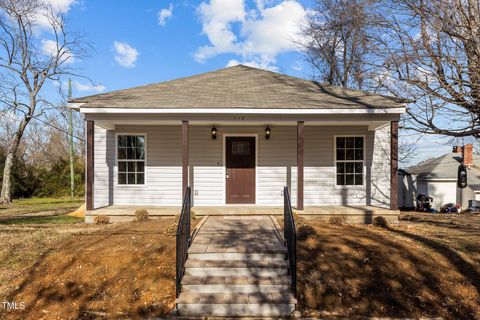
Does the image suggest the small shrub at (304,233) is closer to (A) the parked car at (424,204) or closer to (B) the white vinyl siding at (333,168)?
(B) the white vinyl siding at (333,168)

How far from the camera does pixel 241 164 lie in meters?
9.63

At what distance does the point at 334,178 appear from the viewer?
31.7ft

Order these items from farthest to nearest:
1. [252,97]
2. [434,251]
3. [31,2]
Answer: [31,2], [252,97], [434,251]

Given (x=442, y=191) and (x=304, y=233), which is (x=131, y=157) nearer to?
(x=304, y=233)

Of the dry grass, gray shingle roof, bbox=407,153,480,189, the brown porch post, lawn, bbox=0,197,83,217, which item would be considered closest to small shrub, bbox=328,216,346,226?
the dry grass

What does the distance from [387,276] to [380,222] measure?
130 inches

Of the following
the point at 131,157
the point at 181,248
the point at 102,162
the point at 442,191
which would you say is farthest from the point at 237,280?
the point at 442,191

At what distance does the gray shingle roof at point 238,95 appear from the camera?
8.02 meters

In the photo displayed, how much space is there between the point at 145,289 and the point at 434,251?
497cm

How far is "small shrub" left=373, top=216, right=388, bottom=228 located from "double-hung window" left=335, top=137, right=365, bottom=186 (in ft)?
6.86

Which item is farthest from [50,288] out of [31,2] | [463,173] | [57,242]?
[31,2]

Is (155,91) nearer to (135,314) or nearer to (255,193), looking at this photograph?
(255,193)

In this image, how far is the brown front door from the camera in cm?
961

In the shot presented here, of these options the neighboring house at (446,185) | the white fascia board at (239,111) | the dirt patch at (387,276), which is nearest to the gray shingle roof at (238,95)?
the white fascia board at (239,111)
